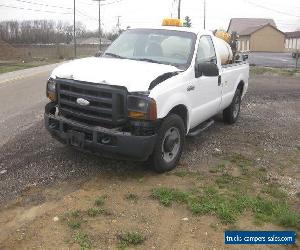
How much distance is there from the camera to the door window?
687 centimetres

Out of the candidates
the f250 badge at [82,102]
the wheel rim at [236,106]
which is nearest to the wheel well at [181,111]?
the f250 badge at [82,102]

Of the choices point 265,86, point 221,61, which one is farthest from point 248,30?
point 221,61

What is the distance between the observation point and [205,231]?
4336 millimetres

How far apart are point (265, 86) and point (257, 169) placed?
10.8m

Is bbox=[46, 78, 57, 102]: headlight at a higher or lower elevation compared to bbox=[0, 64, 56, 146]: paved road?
higher

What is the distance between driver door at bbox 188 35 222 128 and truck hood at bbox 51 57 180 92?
65 cm

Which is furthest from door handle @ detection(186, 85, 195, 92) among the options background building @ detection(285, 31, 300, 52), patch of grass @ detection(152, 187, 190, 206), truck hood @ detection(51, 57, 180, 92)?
background building @ detection(285, 31, 300, 52)

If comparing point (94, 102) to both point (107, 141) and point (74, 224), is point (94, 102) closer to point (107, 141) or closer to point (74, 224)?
point (107, 141)

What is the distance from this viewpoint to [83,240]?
407 cm

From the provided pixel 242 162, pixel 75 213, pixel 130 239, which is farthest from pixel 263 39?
Result: pixel 130 239

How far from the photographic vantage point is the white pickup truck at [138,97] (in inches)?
213

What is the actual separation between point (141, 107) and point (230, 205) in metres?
1.57

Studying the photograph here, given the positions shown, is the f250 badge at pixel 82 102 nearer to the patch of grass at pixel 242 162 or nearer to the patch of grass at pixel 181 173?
the patch of grass at pixel 181 173

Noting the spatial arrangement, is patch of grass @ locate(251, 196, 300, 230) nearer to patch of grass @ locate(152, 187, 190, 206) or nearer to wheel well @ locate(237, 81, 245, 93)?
patch of grass @ locate(152, 187, 190, 206)
